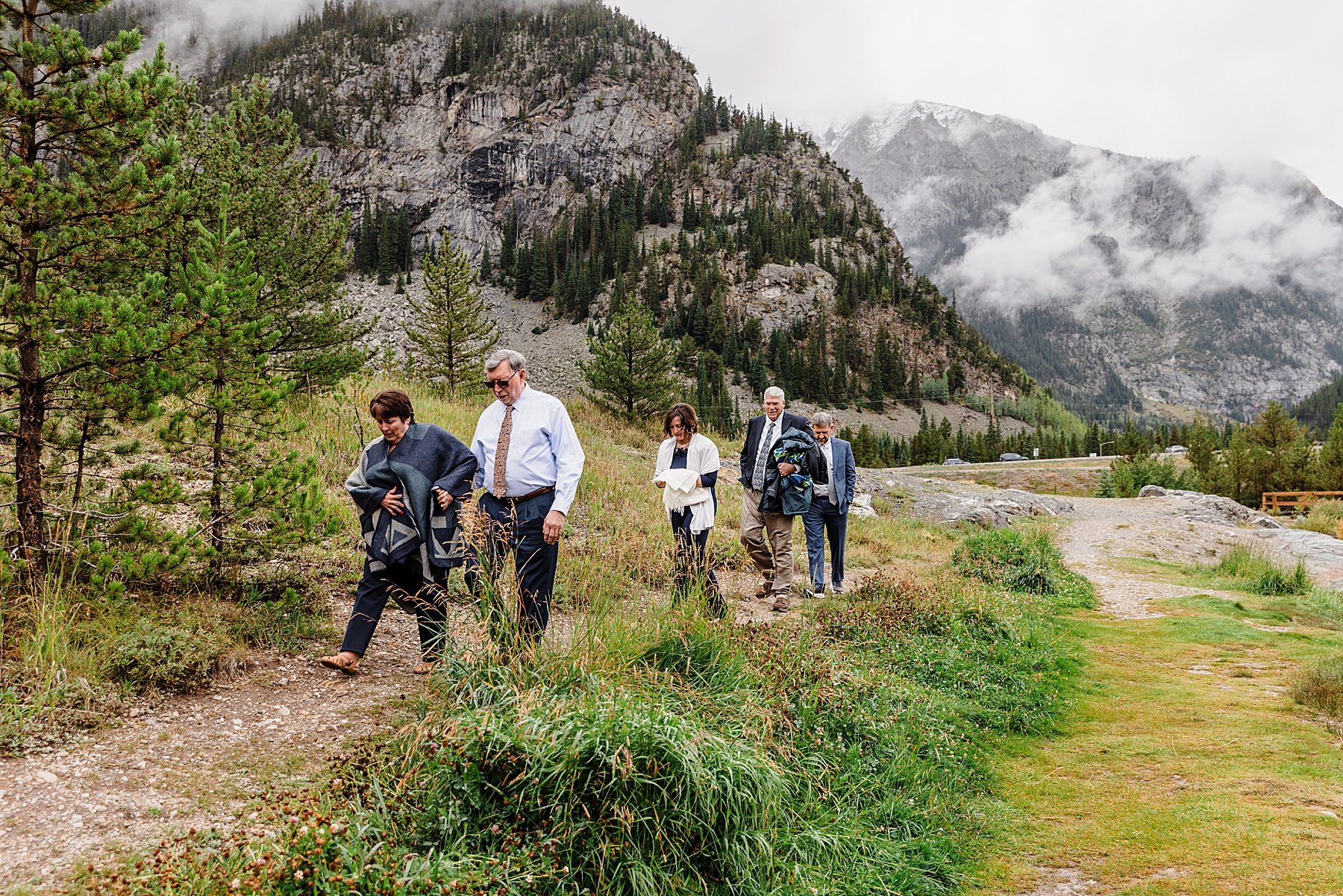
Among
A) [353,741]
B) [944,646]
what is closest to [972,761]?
[944,646]

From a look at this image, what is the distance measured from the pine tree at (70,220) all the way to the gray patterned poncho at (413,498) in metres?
1.46

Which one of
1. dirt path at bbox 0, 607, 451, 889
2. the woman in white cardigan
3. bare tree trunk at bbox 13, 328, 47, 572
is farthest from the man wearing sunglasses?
bare tree trunk at bbox 13, 328, 47, 572

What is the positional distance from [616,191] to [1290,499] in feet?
369

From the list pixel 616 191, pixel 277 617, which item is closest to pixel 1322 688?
pixel 277 617

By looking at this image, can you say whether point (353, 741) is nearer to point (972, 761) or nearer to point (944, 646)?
point (972, 761)

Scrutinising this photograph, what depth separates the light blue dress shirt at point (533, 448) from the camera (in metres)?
4.72

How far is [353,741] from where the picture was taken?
11.2 feet

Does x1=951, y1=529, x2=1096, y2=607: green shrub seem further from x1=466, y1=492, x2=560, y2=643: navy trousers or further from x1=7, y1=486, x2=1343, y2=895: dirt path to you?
x1=7, y1=486, x2=1343, y2=895: dirt path

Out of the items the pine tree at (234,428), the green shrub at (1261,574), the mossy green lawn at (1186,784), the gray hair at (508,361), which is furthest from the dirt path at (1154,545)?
the pine tree at (234,428)

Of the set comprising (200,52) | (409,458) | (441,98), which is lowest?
(409,458)

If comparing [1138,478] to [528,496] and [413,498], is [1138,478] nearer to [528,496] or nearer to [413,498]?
[528,496]

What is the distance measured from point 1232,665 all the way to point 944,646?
2650 mm

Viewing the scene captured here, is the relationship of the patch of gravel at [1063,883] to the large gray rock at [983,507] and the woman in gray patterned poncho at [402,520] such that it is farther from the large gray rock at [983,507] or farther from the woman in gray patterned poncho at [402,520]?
the large gray rock at [983,507]

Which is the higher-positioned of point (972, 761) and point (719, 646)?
point (719, 646)
